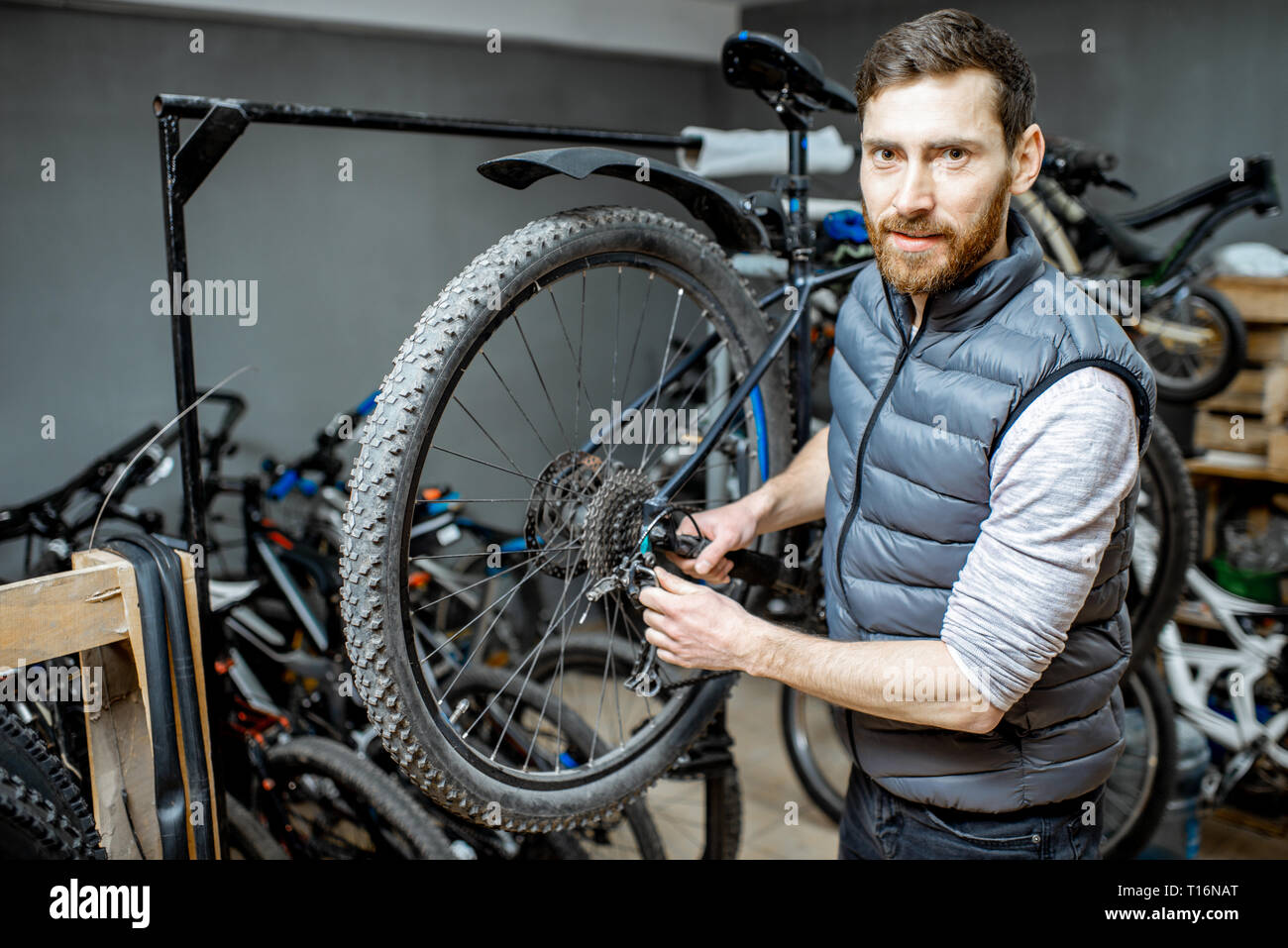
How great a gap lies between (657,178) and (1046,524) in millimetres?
681

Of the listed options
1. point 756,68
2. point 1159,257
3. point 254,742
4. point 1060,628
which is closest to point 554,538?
point 1060,628

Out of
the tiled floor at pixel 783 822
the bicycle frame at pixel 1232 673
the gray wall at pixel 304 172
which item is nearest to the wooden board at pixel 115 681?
the tiled floor at pixel 783 822

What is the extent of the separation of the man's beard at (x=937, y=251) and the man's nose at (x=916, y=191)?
14 mm

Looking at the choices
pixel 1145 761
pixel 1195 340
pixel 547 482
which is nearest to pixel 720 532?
pixel 547 482

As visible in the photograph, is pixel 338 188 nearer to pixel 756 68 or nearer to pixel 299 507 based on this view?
pixel 299 507

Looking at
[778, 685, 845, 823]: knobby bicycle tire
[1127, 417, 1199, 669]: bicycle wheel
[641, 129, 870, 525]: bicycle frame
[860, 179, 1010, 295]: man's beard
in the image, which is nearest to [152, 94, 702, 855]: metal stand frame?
[641, 129, 870, 525]: bicycle frame

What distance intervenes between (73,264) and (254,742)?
1.55 m

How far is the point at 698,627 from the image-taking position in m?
1.19

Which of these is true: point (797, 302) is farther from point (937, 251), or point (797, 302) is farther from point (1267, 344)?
point (1267, 344)

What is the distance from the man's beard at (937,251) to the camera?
1115 millimetres

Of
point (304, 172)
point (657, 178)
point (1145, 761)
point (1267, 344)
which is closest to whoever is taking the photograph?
point (657, 178)

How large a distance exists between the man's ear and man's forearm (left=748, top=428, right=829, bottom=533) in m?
0.43

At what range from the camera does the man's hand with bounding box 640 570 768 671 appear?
3.86ft

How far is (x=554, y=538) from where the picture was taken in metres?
1.31
